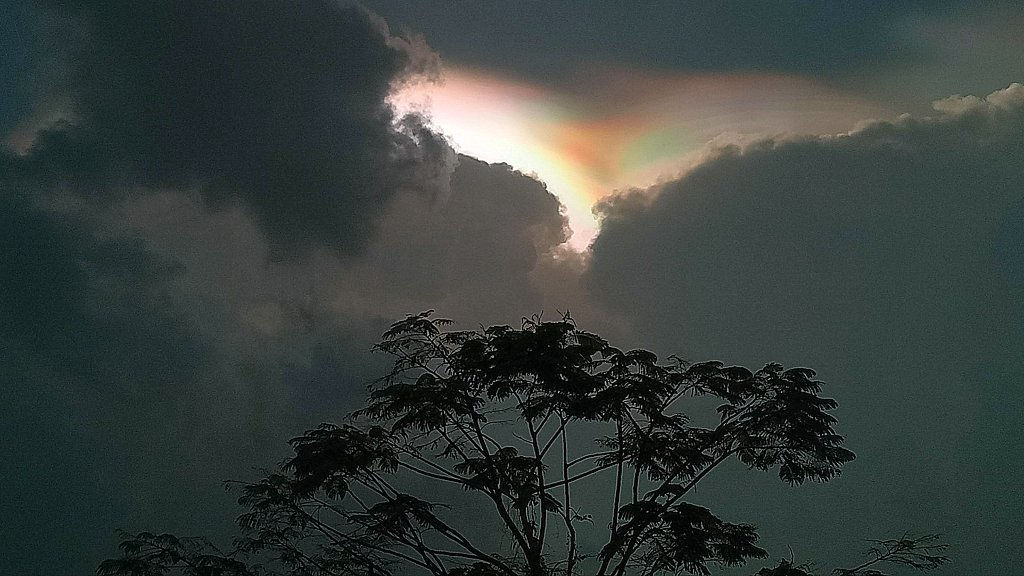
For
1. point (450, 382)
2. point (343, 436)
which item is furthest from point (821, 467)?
point (343, 436)

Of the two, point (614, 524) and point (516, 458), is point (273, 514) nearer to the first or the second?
point (516, 458)

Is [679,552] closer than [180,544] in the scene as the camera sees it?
Yes

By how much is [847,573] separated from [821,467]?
11.4ft

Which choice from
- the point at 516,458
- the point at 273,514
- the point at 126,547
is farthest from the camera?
the point at 126,547

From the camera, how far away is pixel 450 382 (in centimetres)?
1680

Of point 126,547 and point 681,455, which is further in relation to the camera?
point 126,547

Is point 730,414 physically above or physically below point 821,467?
above

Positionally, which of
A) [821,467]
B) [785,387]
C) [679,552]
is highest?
[785,387]

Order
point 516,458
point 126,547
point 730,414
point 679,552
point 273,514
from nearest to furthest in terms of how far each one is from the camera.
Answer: point 679,552, point 730,414, point 516,458, point 273,514, point 126,547

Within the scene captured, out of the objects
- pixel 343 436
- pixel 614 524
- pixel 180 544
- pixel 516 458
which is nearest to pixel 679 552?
pixel 614 524

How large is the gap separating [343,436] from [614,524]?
20.7 feet

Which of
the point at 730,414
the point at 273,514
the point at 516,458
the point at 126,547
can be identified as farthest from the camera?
the point at 126,547

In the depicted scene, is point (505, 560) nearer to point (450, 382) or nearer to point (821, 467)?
point (450, 382)

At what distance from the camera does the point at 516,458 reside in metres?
18.9
